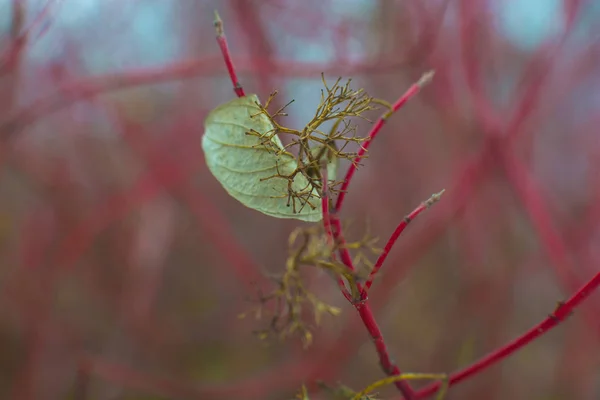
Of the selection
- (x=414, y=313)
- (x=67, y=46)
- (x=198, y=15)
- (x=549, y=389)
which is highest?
(x=198, y=15)

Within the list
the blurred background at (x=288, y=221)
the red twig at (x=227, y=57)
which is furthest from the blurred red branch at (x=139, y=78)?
the red twig at (x=227, y=57)

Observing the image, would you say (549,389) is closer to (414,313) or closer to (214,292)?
(414,313)

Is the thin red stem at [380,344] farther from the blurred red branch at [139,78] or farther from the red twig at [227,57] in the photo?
the blurred red branch at [139,78]

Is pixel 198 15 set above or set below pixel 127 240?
above

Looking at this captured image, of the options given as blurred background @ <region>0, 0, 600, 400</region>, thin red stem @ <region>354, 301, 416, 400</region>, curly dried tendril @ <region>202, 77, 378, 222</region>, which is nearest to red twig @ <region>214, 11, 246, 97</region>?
curly dried tendril @ <region>202, 77, 378, 222</region>

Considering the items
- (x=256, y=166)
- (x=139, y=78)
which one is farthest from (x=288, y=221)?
(x=256, y=166)

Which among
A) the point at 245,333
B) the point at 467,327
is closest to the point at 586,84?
the point at 467,327
